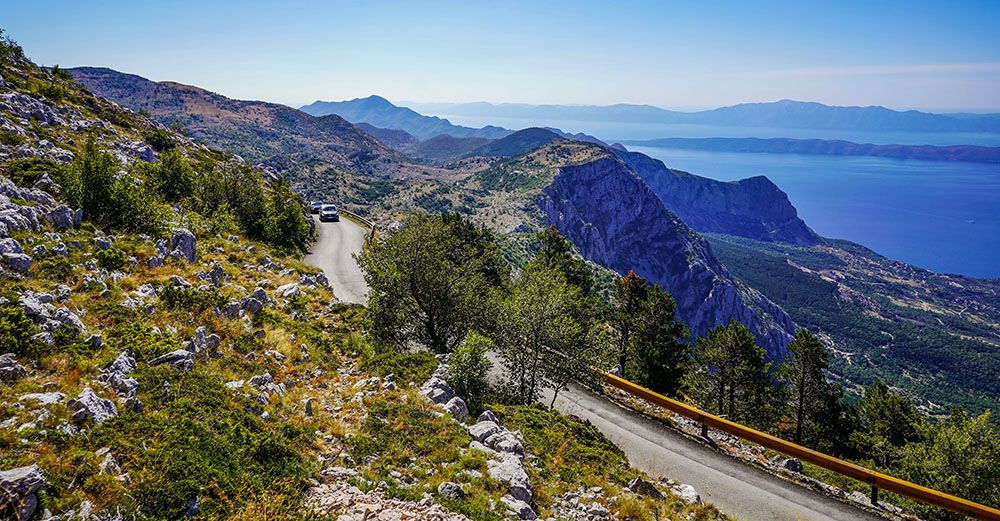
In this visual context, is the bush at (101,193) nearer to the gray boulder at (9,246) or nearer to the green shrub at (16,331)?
the gray boulder at (9,246)

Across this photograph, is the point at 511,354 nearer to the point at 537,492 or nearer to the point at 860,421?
the point at 537,492

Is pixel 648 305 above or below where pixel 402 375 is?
below

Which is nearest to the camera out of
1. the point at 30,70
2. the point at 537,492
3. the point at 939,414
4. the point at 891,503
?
the point at 537,492

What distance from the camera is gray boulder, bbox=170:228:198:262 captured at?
20.8 meters

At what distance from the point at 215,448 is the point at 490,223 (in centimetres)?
11594

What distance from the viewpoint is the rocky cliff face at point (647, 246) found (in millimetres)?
153625

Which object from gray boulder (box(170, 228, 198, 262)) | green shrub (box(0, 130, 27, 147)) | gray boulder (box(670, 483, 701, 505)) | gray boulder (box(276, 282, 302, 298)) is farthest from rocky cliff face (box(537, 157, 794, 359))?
gray boulder (box(670, 483, 701, 505))

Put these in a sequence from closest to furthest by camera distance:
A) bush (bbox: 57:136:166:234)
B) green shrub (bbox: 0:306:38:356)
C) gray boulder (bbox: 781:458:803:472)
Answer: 1. green shrub (bbox: 0:306:38:356)
2. gray boulder (bbox: 781:458:803:472)
3. bush (bbox: 57:136:166:234)

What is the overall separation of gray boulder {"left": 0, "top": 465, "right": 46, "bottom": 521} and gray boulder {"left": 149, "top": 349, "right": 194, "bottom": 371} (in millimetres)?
5288

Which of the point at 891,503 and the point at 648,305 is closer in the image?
the point at 891,503

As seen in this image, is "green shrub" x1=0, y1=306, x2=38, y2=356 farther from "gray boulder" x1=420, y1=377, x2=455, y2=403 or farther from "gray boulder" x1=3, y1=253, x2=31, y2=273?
"gray boulder" x1=420, y1=377, x2=455, y2=403

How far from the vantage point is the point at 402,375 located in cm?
1692

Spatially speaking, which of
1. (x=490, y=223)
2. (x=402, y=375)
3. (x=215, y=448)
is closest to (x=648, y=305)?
(x=402, y=375)

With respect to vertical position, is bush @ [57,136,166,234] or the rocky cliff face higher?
bush @ [57,136,166,234]
